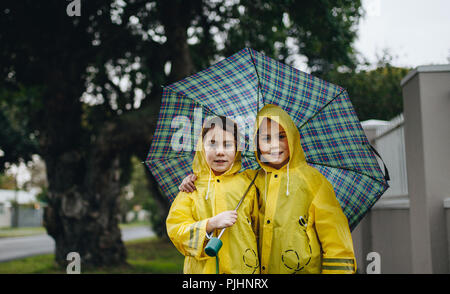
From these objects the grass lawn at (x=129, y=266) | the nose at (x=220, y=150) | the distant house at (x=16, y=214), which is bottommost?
the distant house at (x=16, y=214)

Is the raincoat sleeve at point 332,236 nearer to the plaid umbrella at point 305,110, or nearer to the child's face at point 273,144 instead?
the child's face at point 273,144

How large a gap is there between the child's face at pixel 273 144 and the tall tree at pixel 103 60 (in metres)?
5.68

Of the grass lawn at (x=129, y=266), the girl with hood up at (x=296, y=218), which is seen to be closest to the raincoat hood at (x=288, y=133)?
the girl with hood up at (x=296, y=218)

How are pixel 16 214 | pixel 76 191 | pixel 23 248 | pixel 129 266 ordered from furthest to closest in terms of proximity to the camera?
1. pixel 16 214
2. pixel 23 248
3. pixel 129 266
4. pixel 76 191

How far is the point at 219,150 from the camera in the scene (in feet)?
9.49

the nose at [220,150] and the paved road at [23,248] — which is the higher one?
the nose at [220,150]

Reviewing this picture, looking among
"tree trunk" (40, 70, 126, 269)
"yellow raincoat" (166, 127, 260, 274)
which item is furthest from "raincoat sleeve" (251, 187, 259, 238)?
"tree trunk" (40, 70, 126, 269)

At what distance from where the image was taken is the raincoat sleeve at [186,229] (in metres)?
2.62

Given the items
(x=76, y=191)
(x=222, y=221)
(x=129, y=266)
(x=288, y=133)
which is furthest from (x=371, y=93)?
(x=222, y=221)

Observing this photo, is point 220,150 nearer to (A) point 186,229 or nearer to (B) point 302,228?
(A) point 186,229

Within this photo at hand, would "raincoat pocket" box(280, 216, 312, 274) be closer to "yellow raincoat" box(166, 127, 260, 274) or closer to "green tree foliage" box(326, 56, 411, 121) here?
"yellow raincoat" box(166, 127, 260, 274)

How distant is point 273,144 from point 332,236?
718mm

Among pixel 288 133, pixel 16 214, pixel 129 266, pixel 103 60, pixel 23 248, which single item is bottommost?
pixel 16 214
